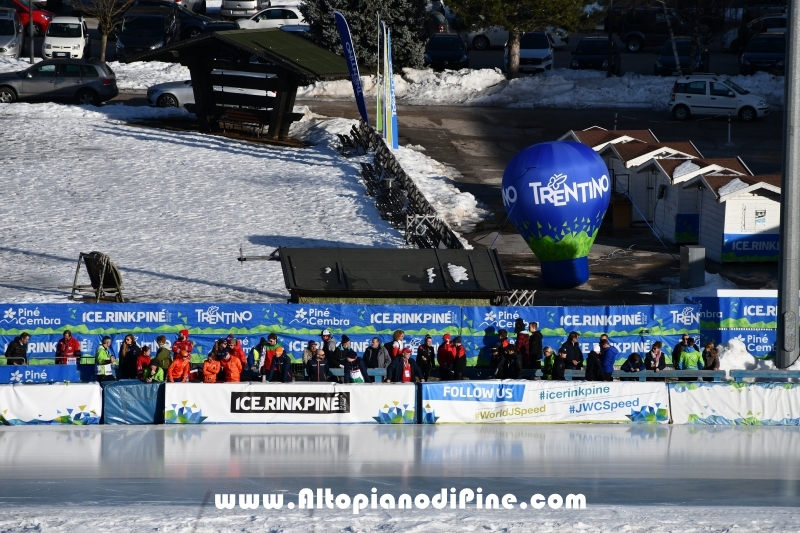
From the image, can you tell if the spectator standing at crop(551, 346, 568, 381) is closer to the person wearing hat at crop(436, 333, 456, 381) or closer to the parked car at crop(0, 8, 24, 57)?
the person wearing hat at crop(436, 333, 456, 381)

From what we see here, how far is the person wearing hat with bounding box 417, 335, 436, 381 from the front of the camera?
19.3m

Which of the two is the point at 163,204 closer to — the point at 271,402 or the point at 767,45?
the point at 271,402

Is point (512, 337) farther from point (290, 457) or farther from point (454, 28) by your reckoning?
point (454, 28)

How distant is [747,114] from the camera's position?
4275 cm

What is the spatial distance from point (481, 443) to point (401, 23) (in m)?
32.2

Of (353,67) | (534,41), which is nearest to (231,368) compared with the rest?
(353,67)

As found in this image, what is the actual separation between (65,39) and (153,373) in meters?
31.1

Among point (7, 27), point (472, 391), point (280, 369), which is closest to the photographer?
point (472, 391)

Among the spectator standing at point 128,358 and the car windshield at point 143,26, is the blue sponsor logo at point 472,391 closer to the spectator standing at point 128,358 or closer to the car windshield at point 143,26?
the spectator standing at point 128,358

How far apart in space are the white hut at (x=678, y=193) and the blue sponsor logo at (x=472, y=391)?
13.8m

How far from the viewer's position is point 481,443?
16.9m

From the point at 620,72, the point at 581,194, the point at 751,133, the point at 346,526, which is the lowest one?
the point at 346,526

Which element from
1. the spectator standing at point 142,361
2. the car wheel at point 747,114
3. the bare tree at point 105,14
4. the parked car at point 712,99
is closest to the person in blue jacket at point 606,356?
the spectator standing at point 142,361

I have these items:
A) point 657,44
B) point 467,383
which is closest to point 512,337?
point 467,383
